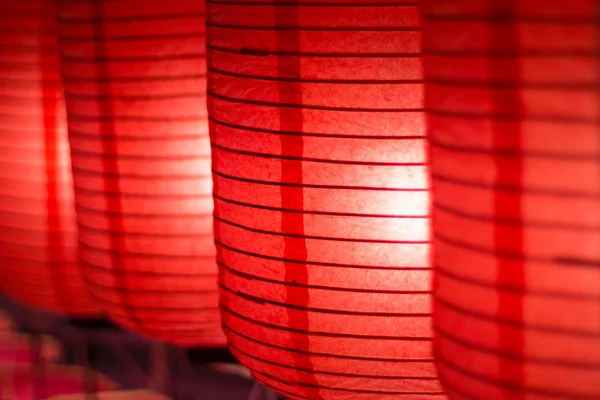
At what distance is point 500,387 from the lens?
102 cm

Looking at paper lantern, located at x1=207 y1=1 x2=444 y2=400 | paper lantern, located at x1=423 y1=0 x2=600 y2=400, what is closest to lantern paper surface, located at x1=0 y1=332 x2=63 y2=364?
paper lantern, located at x1=207 y1=1 x2=444 y2=400

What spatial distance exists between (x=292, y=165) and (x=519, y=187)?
1.32 ft

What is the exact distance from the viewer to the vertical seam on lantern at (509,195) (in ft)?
3.08

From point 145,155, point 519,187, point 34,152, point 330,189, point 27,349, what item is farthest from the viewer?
point 27,349

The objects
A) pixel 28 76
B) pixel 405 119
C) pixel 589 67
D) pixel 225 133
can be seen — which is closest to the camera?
pixel 589 67

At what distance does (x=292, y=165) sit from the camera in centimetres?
131

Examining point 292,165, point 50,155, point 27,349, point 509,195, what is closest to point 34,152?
point 50,155

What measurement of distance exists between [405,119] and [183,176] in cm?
56

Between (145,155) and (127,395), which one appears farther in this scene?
(127,395)

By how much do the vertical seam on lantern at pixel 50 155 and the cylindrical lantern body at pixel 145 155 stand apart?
0.31 metres

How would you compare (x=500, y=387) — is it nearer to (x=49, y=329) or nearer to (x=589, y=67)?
(x=589, y=67)

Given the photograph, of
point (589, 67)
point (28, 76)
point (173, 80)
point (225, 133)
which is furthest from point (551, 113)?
point (28, 76)

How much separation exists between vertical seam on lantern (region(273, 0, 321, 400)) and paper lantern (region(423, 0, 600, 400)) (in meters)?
0.25

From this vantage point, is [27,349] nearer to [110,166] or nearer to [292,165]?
[110,166]
